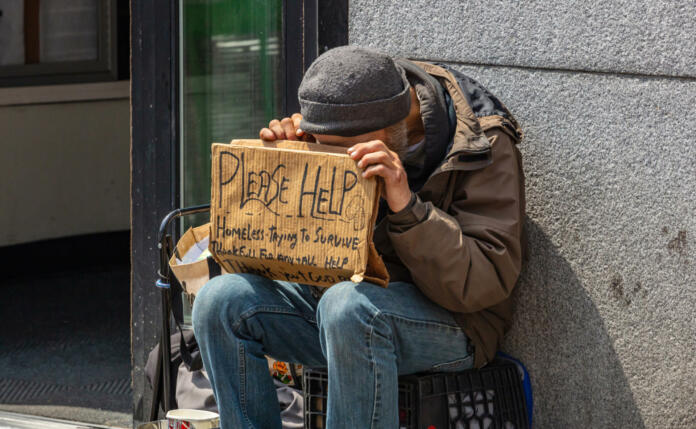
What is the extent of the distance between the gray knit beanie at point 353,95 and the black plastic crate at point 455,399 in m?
0.69

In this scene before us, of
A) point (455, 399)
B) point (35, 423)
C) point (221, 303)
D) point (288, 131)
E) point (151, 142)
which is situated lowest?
point (35, 423)

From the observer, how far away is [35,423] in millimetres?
4113

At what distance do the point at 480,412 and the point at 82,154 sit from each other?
484cm

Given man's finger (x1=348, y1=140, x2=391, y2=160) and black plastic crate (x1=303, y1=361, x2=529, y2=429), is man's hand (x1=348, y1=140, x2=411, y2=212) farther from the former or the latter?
black plastic crate (x1=303, y1=361, x2=529, y2=429)

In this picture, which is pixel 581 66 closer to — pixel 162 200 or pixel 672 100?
pixel 672 100

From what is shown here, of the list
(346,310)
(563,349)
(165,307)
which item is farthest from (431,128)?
(165,307)

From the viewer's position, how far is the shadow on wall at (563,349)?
3.10 m

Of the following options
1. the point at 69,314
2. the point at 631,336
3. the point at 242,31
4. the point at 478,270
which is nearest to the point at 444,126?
the point at 478,270

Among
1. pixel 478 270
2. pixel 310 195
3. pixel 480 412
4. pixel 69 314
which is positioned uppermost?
pixel 310 195

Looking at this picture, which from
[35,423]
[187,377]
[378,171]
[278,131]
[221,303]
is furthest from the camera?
[35,423]

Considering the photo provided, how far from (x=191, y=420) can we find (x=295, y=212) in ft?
2.29

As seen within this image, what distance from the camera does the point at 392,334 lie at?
8.71 feet

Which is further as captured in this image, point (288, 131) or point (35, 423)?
point (35, 423)

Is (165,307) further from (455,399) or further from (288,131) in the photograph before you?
(455,399)
